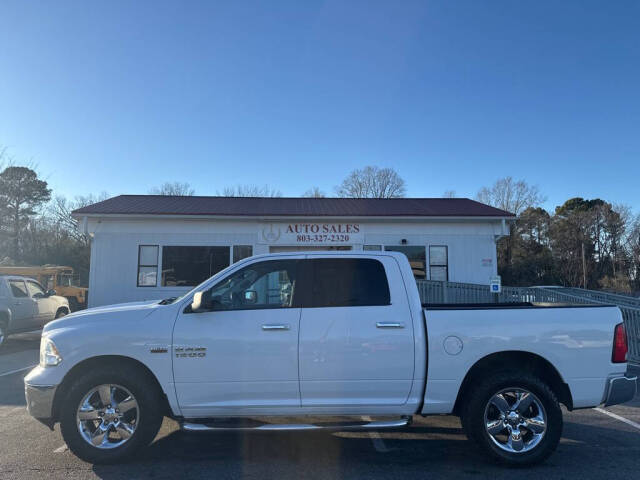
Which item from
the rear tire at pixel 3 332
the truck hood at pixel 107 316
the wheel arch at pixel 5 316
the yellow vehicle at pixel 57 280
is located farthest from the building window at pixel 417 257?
the yellow vehicle at pixel 57 280

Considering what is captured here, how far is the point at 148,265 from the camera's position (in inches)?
576

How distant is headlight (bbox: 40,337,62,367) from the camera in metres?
4.15

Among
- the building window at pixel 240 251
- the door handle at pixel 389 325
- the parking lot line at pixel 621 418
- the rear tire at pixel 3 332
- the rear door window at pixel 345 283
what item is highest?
the building window at pixel 240 251

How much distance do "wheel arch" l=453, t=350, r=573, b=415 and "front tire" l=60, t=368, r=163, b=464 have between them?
2.98 metres

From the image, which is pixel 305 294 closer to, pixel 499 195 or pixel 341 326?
pixel 341 326

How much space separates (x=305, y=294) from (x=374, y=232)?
1097 centimetres

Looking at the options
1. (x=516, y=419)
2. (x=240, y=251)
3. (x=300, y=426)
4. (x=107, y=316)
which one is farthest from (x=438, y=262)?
(x=107, y=316)

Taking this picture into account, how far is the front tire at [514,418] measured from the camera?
4.07 meters

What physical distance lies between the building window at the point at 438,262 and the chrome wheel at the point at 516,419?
438 inches

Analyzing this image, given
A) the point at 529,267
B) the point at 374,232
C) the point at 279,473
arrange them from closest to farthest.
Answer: the point at 279,473 < the point at 374,232 < the point at 529,267

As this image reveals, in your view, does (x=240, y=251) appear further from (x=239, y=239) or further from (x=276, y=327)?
(x=276, y=327)

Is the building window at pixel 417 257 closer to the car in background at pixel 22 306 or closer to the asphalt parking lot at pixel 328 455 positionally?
the asphalt parking lot at pixel 328 455

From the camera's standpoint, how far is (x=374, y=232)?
49.5ft

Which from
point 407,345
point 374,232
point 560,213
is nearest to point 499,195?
point 560,213
